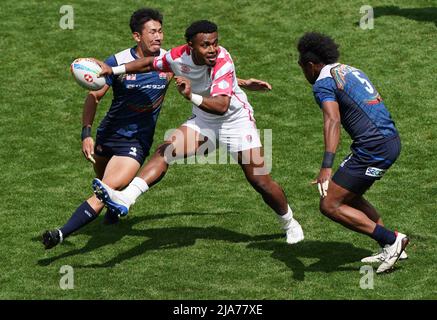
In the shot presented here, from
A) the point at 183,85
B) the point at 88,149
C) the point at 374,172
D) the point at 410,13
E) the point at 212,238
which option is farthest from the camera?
the point at 410,13

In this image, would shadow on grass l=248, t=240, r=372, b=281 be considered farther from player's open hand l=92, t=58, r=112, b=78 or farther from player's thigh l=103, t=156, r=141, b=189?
player's open hand l=92, t=58, r=112, b=78

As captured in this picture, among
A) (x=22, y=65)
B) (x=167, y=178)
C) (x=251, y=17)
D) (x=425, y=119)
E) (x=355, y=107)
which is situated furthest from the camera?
(x=251, y=17)

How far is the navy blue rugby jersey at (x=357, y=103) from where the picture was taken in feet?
32.8

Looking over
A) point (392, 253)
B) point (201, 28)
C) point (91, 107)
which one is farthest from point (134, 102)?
point (392, 253)

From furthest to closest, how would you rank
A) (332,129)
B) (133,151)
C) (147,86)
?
(147,86), (133,151), (332,129)

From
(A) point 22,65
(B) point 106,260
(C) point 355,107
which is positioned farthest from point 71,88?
(C) point 355,107

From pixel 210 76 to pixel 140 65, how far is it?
2.61 feet

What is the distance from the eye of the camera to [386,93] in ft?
53.4

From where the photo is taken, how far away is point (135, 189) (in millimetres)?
10398

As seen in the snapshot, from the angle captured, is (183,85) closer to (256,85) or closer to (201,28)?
(201,28)

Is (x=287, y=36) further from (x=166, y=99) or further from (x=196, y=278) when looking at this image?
(x=196, y=278)

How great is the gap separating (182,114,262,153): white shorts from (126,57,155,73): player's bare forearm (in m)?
0.80

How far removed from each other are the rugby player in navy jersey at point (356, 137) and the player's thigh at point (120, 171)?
2246 millimetres

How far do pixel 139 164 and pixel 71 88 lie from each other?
19.5ft
